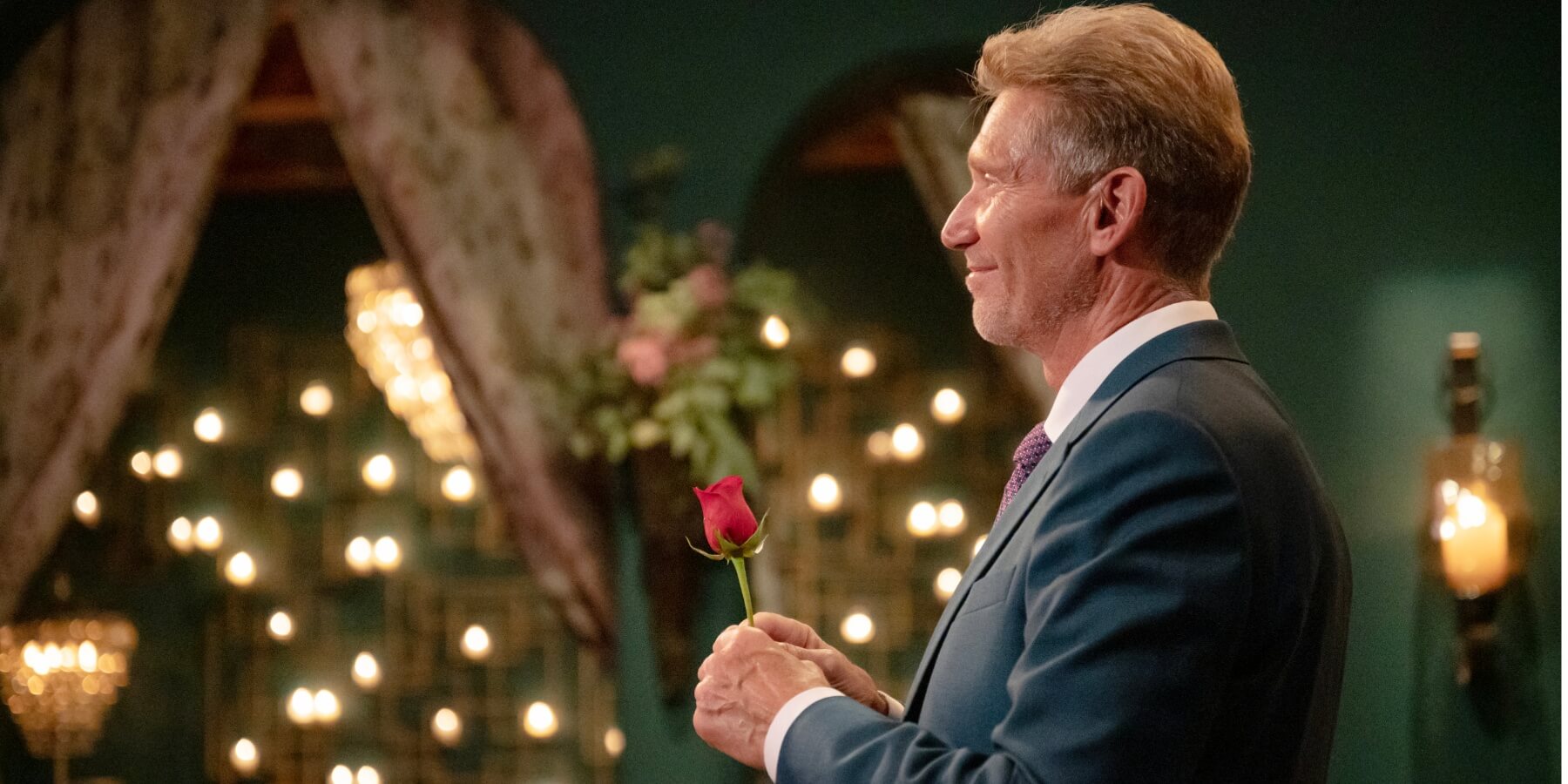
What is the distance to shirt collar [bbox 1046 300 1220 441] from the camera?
3.50 ft

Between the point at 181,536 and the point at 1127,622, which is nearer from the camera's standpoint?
the point at 1127,622

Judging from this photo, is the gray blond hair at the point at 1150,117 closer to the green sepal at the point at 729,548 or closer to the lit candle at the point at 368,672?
the green sepal at the point at 729,548

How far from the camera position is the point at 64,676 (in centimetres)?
344

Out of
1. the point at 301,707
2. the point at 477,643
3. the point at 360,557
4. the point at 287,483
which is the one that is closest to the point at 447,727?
the point at 477,643

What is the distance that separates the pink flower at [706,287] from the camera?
2.92 m

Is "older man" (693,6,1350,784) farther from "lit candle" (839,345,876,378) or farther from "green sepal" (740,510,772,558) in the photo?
"lit candle" (839,345,876,378)

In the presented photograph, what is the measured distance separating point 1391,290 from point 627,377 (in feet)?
5.80

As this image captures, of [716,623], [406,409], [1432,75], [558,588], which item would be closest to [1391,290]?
[1432,75]

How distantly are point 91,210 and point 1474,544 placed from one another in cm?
347

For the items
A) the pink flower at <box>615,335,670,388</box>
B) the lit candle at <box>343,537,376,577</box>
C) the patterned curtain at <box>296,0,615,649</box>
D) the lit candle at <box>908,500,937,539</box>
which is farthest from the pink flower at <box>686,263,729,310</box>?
the lit candle at <box>343,537,376,577</box>

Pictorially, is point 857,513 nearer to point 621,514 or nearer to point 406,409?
point 621,514

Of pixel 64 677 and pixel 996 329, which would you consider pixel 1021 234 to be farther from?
pixel 64 677

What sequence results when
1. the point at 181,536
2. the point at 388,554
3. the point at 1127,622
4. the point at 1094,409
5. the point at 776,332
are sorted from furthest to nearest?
the point at 181,536 < the point at 388,554 < the point at 776,332 < the point at 1094,409 < the point at 1127,622

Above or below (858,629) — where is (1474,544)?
above
